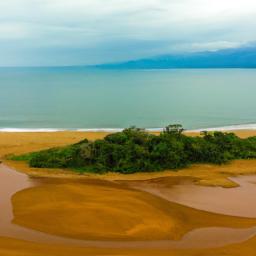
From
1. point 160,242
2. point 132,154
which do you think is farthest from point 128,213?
point 132,154

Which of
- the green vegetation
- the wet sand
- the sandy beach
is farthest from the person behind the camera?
the green vegetation

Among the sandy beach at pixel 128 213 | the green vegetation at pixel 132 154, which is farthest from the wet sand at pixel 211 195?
the green vegetation at pixel 132 154

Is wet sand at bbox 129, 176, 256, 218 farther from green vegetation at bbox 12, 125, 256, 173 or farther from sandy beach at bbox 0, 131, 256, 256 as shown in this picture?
green vegetation at bbox 12, 125, 256, 173

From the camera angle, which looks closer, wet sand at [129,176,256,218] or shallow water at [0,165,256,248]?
shallow water at [0,165,256,248]

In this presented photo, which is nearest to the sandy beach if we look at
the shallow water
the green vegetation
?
the shallow water

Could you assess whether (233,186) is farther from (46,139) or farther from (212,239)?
(46,139)

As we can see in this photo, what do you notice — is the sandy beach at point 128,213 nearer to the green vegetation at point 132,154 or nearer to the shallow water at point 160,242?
the shallow water at point 160,242

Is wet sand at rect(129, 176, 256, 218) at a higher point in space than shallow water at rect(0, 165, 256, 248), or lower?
higher
